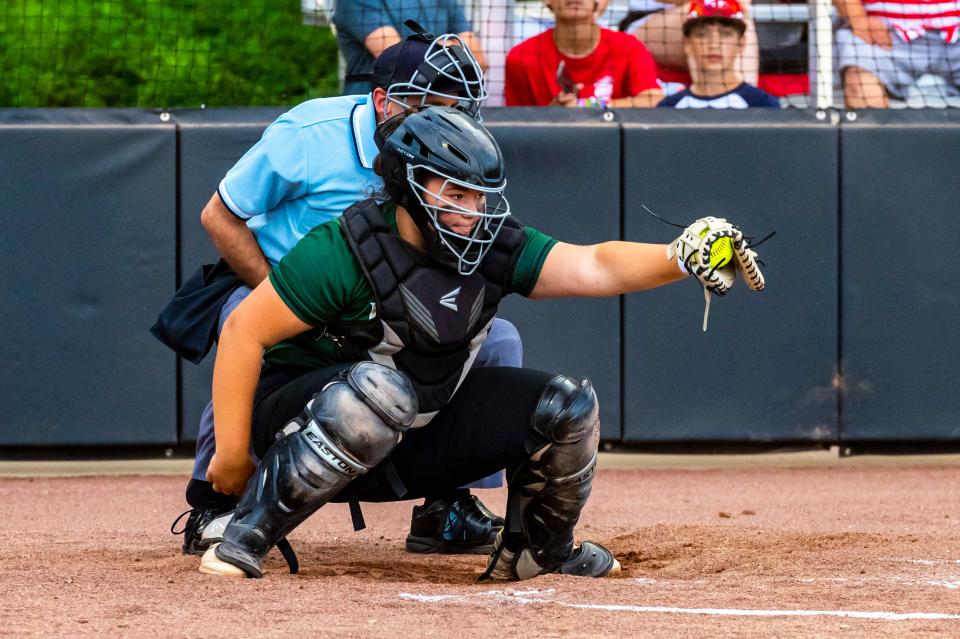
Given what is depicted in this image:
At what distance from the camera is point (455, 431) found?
3.58 metres

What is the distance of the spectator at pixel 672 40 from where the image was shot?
6969mm

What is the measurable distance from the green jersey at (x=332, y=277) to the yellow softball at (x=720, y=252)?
0.52 m

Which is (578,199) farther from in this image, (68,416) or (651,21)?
(68,416)

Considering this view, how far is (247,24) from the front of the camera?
778 cm

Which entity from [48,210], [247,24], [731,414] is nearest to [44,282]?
[48,210]

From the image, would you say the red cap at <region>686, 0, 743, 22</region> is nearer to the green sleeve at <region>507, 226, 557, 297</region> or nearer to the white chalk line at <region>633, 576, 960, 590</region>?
the green sleeve at <region>507, 226, 557, 297</region>

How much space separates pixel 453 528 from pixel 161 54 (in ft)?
13.6

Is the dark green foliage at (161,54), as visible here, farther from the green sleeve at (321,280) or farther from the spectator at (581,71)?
the green sleeve at (321,280)

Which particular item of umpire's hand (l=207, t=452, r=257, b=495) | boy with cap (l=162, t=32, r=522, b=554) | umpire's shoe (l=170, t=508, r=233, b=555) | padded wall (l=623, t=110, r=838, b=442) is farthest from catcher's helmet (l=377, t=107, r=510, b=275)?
padded wall (l=623, t=110, r=838, b=442)

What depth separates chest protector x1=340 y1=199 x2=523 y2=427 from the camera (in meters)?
3.38

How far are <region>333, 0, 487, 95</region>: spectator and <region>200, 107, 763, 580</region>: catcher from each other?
3.02 m

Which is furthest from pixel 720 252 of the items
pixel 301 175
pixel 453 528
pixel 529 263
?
pixel 453 528

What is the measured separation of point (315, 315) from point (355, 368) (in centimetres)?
16

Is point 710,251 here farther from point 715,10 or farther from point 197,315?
point 715,10
